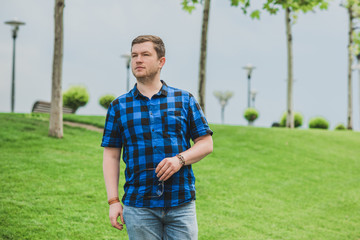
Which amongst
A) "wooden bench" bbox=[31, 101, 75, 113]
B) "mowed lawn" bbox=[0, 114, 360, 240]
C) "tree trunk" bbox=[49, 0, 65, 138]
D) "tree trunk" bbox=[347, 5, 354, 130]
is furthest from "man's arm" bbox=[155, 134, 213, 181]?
"tree trunk" bbox=[347, 5, 354, 130]

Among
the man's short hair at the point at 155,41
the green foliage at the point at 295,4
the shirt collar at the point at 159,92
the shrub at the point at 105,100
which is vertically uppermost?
the green foliage at the point at 295,4

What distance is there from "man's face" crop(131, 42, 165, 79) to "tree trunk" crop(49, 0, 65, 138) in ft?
33.2

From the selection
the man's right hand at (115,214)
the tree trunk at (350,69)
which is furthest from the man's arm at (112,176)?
the tree trunk at (350,69)

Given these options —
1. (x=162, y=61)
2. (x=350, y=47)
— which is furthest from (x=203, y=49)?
(x=350, y=47)

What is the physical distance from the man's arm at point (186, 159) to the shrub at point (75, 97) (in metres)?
27.9

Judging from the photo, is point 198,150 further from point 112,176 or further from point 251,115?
point 251,115

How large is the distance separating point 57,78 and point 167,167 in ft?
34.8

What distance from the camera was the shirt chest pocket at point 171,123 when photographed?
2.78m

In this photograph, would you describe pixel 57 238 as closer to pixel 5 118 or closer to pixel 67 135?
pixel 67 135

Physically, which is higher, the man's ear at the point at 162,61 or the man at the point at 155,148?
the man's ear at the point at 162,61

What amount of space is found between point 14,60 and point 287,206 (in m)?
18.0

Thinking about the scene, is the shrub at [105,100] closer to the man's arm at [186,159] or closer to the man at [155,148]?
the man at [155,148]

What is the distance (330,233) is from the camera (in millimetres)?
8250

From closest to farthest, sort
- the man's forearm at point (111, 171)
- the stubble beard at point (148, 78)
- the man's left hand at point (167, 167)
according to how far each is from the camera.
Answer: the man's left hand at point (167, 167), the stubble beard at point (148, 78), the man's forearm at point (111, 171)
